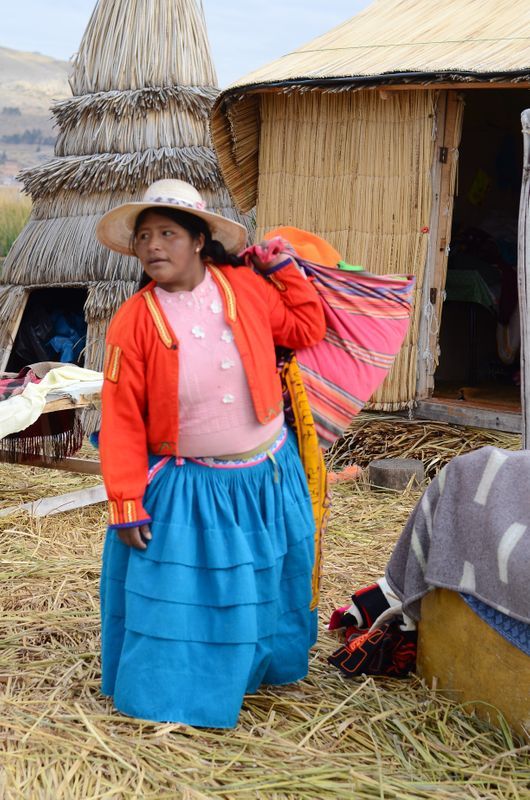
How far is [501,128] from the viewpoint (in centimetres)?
902

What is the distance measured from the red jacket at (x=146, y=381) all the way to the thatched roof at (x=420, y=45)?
3.34 m

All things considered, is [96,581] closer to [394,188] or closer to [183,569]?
[183,569]

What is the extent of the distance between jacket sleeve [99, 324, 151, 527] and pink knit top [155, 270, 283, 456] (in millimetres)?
132

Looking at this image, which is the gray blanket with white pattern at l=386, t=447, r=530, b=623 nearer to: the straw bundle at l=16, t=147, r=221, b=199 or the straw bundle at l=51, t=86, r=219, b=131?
the straw bundle at l=16, t=147, r=221, b=199

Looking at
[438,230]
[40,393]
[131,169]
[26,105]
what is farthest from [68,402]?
[26,105]

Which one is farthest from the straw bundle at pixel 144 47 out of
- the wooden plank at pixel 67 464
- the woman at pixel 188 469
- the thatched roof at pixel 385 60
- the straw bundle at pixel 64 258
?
the woman at pixel 188 469

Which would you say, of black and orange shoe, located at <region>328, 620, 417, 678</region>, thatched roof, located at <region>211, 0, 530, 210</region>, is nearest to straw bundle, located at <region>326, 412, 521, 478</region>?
thatched roof, located at <region>211, 0, 530, 210</region>

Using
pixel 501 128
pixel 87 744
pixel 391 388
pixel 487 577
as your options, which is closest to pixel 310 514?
pixel 487 577

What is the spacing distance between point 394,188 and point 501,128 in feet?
10.3

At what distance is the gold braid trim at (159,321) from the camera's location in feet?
9.18

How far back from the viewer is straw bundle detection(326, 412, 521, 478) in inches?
257

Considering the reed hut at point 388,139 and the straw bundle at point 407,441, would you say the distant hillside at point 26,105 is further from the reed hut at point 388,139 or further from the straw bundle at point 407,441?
the straw bundle at point 407,441

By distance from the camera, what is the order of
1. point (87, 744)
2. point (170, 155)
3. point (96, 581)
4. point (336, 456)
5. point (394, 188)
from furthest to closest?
point (170, 155), point (336, 456), point (394, 188), point (96, 581), point (87, 744)

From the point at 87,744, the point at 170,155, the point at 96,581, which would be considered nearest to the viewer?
A: the point at 87,744
